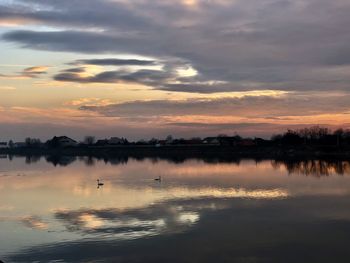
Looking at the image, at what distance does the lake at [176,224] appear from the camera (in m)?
15.0

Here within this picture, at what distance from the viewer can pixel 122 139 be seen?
156 metres

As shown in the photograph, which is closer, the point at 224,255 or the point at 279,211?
the point at 224,255

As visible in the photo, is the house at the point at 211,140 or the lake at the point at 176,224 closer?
the lake at the point at 176,224

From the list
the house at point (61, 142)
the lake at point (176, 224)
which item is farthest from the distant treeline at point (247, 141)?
the lake at point (176, 224)

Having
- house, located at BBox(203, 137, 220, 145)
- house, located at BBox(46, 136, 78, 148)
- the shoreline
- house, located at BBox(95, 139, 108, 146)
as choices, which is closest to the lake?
the shoreline

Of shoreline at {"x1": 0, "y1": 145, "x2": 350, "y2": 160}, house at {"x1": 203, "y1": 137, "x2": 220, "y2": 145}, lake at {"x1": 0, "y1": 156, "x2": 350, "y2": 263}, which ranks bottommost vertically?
lake at {"x1": 0, "y1": 156, "x2": 350, "y2": 263}

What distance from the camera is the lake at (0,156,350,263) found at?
49.1ft

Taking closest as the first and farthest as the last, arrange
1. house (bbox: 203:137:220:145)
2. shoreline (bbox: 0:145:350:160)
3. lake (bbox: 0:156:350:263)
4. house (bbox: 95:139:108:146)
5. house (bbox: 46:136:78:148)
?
lake (bbox: 0:156:350:263) → shoreline (bbox: 0:145:350:160) → house (bbox: 203:137:220:145) → house (bbox: 46:136:78:148) → house (bbox: 95:139:108:146)

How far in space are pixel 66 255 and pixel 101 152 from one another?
101 meters

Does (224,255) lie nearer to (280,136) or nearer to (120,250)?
(120,250)

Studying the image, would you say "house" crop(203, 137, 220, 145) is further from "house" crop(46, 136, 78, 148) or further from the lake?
the lake

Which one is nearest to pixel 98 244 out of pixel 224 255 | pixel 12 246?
pixel 12 246

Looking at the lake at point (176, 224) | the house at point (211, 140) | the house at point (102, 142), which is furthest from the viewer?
the house at point (102, 142)

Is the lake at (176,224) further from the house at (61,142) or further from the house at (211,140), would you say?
the house at (61,142)
